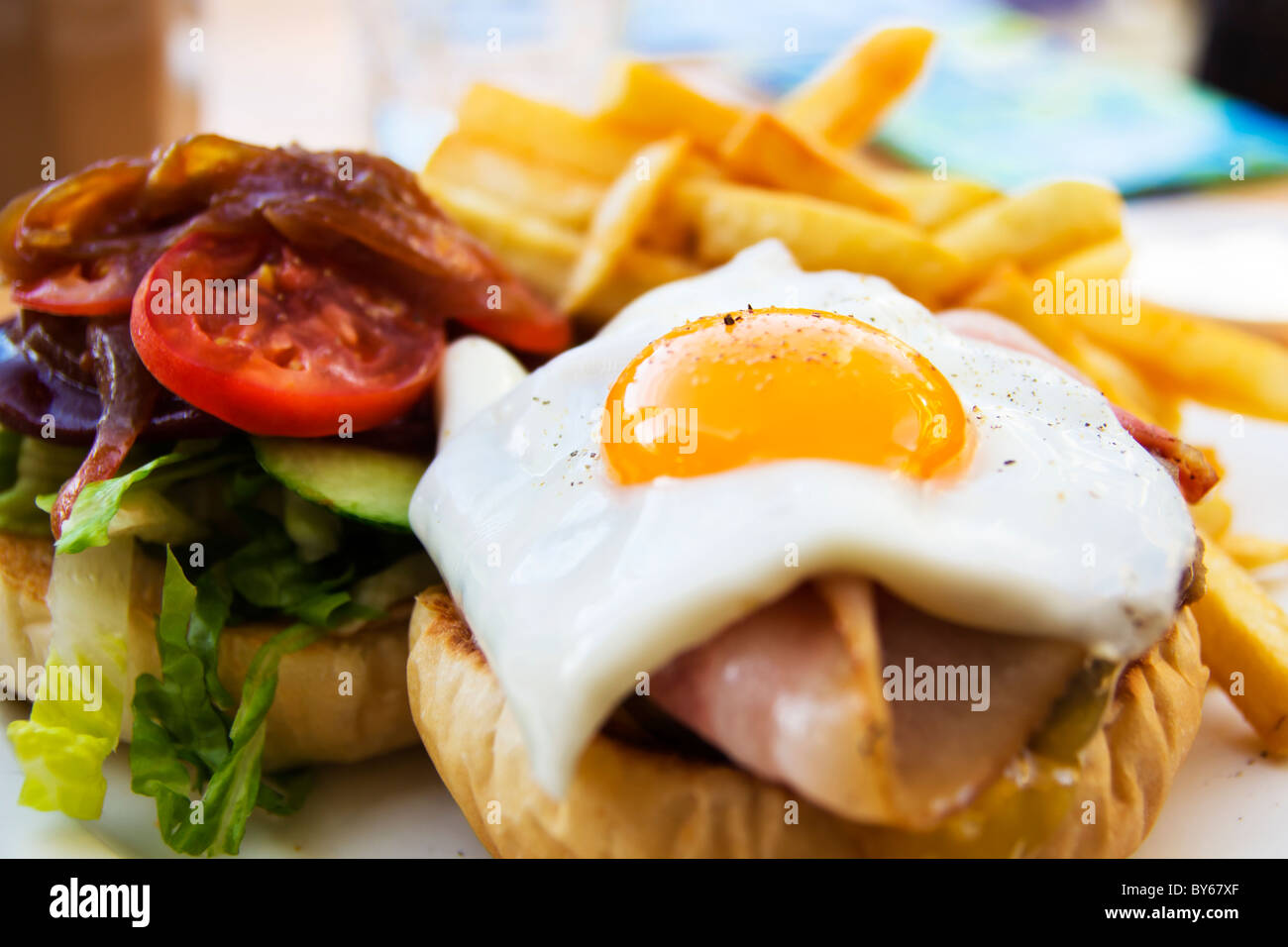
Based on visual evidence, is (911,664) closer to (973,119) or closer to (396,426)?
(396,426)

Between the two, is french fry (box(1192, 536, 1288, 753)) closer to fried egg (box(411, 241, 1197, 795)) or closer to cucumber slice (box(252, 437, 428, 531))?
fried egg (box(411, 241, 1197, 795))

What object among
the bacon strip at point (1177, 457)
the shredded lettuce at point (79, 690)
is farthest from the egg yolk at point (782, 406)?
the shredded lettuce at point (79, 690)

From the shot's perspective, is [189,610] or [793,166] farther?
[793,166]

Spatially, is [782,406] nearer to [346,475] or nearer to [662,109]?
[346,475]
